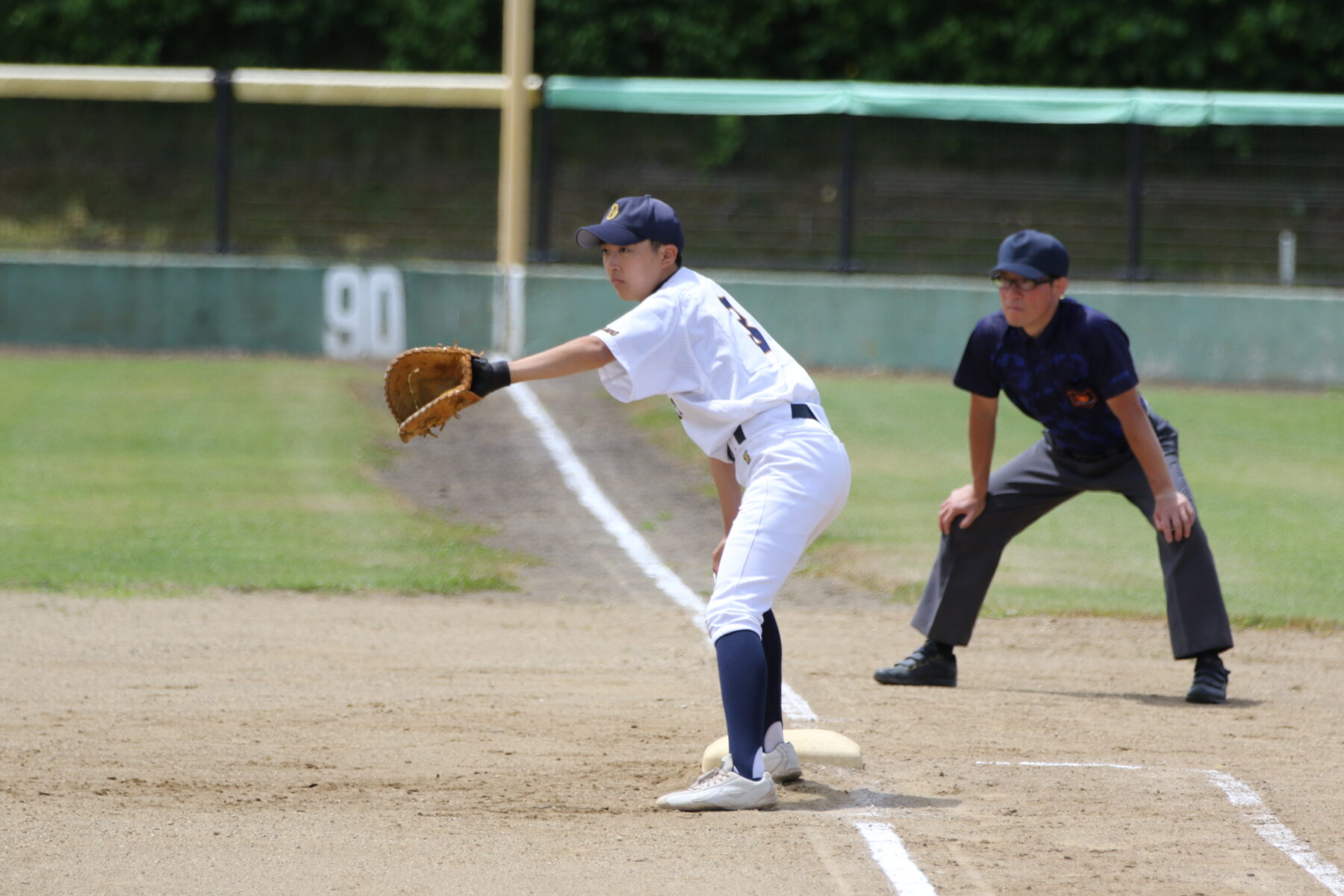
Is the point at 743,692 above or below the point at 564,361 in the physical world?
below

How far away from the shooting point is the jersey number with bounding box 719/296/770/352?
15.1 ft

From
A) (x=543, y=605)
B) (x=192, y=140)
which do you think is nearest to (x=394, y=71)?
(x=192, y=140)

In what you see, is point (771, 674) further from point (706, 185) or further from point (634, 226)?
point (706, 185)

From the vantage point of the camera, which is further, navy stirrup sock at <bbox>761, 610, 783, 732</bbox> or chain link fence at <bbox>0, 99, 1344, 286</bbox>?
chain link fence at <bbox>0, 99, 1344, 286</bbox>

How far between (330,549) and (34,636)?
2.33 m

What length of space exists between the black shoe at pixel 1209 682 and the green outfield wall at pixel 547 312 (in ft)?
33.6

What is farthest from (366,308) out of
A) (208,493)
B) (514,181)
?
(208,493)

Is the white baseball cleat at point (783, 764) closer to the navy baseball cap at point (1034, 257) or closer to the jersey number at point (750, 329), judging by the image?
the jersey number at point (750, 329)

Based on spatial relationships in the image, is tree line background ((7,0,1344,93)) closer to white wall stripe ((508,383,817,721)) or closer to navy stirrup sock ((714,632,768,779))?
white wall stripe ((508,383,817,721))

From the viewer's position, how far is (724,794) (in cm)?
443

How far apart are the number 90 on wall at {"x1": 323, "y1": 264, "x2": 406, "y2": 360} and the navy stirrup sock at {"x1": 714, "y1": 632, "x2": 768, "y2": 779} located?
40.9 feet

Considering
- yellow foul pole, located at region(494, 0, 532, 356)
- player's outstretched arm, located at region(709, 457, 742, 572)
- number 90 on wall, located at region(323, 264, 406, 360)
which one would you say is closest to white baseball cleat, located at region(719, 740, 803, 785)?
player's outstretched arm, located at region(709, 457, 742, 572)

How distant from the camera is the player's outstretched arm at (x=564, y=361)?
168 inches

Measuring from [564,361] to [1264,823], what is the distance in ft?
7.87
